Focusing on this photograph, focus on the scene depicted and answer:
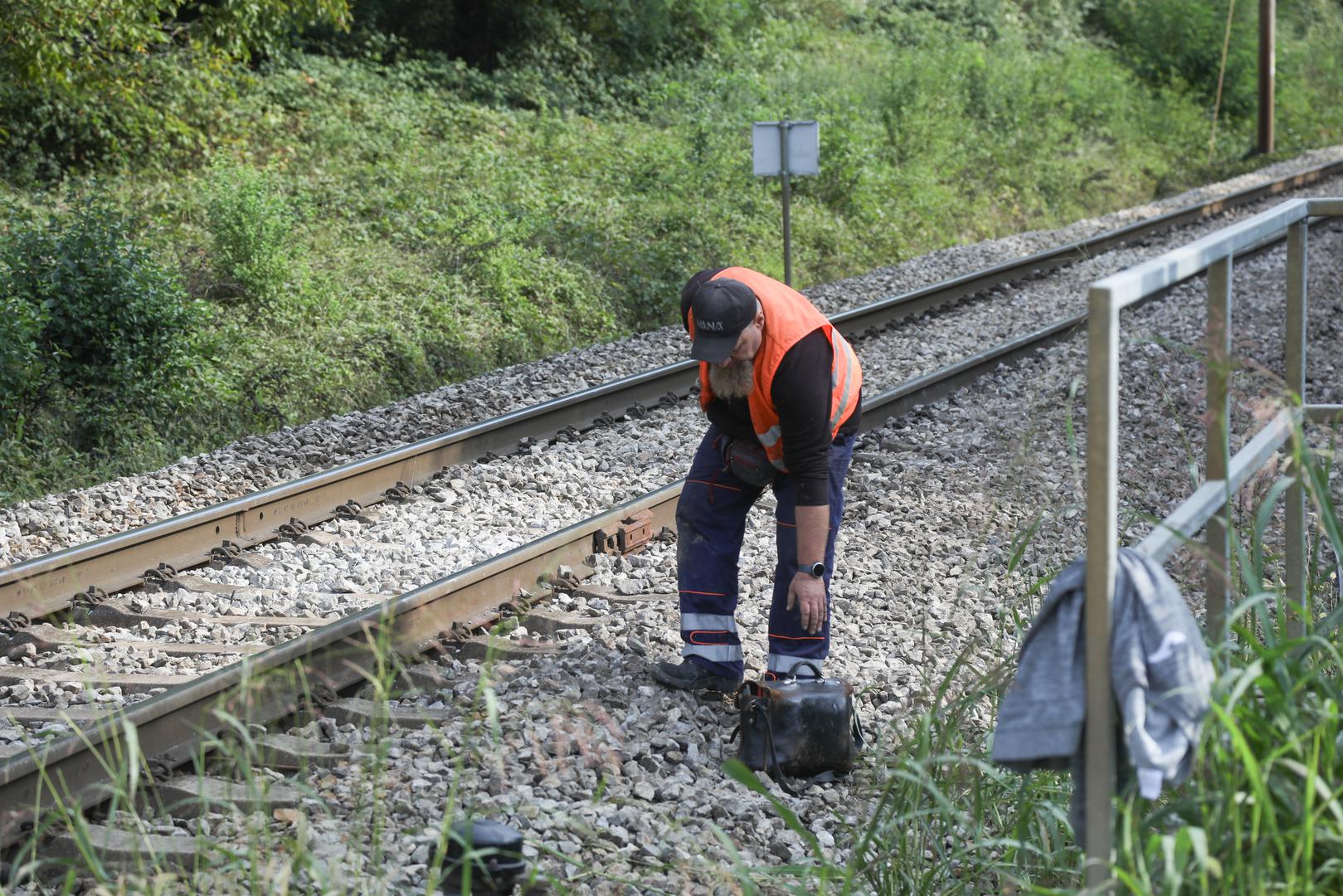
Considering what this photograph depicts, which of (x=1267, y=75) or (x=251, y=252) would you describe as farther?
(x=1267, y=75)

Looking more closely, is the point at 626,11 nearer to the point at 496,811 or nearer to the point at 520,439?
the point at 520,439

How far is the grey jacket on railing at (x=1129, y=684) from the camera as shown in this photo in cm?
249

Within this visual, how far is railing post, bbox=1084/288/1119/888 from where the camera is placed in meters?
2.38

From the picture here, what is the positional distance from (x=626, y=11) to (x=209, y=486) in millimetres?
17676

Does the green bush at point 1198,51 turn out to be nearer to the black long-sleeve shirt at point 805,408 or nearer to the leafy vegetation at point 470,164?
the leafy vegetation at point 470,164

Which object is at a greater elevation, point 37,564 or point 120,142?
point 120,142

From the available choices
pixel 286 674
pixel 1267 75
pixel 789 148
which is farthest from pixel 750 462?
pixel 1267 75

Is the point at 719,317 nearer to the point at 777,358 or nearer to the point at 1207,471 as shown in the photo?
the point at 777,358

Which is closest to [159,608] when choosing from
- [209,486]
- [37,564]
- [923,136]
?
[37,564]

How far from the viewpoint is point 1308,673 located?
2.79 m

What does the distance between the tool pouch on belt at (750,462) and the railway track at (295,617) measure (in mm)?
1341

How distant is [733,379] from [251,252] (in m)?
8.46

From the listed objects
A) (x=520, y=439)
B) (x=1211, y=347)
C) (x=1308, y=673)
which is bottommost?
(x=520, y=439)

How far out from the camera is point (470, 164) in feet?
53.8
